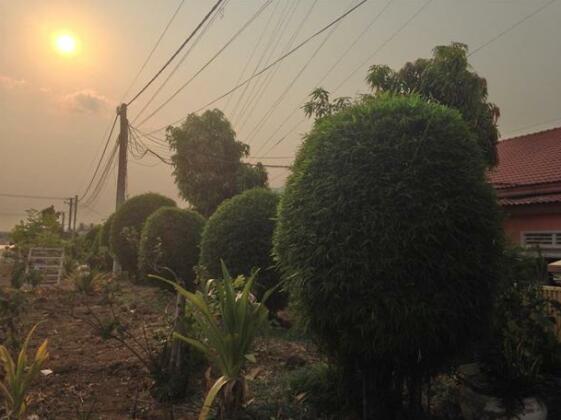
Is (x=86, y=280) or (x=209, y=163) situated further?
(x=209, y=163)

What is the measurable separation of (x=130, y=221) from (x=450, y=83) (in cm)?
1138

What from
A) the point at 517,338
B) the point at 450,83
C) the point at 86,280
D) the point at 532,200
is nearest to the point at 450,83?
the point at 450,83

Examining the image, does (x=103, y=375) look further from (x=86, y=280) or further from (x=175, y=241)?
(x=86, y=280)

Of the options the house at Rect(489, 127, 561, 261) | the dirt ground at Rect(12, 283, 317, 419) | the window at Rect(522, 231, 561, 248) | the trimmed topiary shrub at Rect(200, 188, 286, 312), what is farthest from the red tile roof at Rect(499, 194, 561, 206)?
the dirt ground at Rect(12, 283, 317, 419)

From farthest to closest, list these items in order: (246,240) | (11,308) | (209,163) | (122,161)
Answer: (209,163)
(122,161)
(246,240)
(11,308)

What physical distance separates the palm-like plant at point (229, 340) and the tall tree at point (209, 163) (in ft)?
56.2

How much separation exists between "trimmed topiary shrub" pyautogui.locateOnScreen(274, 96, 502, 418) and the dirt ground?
1555 millimetres

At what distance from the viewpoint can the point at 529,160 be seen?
1300 centimetres

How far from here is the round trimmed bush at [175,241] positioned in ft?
41.3

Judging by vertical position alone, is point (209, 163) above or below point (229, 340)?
above

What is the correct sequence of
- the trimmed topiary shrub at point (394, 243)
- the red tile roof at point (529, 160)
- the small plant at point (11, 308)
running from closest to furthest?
the trimmed topiary shrub at point (394, 243) < the small plant at point (11, 308) < the red tile roof at point (529, 160)

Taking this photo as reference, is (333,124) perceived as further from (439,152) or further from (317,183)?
(439,152)

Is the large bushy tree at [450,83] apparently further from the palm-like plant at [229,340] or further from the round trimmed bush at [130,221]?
the round trimmed bush at [130,221]

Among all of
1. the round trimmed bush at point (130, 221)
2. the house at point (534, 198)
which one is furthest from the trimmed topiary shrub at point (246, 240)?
the round trimmed bush at point (130, 221)
